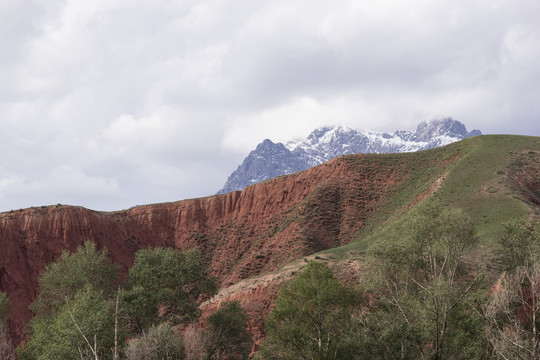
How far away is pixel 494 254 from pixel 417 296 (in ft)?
28.5

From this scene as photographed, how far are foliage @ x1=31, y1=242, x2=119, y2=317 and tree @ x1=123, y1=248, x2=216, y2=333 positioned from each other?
6922 millimetres

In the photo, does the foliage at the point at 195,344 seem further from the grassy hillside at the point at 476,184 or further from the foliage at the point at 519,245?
the foliage at the point at 519,245

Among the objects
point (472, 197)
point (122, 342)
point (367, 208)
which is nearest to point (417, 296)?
point (122, 342)

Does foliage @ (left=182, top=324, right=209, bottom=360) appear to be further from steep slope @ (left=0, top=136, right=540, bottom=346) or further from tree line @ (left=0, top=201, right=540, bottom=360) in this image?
steep slope @ (left=0, top=136, right=540, bottom=346)

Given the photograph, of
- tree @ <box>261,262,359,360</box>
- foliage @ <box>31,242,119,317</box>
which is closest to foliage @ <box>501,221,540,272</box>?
tree @ <box>261,262,359,360</box>

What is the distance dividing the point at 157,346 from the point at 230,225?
6900 centimetres

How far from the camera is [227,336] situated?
140 ft

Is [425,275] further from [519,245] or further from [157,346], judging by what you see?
[157,346]

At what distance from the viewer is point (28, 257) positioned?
7744cm

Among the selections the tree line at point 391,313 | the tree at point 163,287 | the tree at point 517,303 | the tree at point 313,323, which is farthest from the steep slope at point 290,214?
the tree at point 313,323

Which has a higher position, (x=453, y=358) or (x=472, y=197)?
(x=472, y=197)

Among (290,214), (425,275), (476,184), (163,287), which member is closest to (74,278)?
(163,287)

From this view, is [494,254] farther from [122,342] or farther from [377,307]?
[122,342]

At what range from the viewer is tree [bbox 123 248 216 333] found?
38.6m
